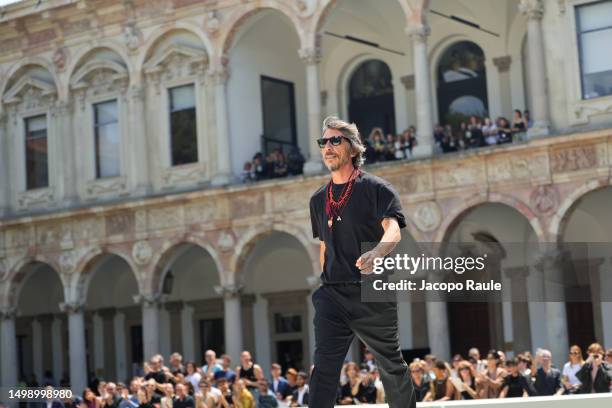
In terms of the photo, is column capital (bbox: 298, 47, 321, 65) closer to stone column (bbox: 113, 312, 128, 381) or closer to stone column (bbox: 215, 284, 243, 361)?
stone column (bbox: 215, 284, 243, 361)

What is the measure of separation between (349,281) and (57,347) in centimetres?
2875

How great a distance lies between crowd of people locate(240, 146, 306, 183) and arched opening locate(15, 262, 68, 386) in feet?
27.1

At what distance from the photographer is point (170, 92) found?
2889 centimetres

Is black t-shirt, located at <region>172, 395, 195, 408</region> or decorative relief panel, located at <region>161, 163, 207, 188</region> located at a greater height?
decorative relief panel, located at <region>161, 163, 207, 188</region>

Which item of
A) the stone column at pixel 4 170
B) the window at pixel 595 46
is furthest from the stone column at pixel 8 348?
the window at pixel 595 46

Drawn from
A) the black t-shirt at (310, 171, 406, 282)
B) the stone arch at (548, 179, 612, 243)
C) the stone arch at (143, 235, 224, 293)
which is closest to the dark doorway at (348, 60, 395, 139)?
→ the stone arch at (143, 235, 224, 293)

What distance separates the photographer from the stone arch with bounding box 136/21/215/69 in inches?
1102

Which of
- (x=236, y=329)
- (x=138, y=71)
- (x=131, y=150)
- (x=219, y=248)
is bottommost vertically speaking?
(x=236, y=329)

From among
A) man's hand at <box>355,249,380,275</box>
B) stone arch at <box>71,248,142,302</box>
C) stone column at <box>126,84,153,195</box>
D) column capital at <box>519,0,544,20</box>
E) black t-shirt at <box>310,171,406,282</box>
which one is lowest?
man's hand at <box>355,249,380,275</box>

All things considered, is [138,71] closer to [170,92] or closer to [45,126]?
[170,92]

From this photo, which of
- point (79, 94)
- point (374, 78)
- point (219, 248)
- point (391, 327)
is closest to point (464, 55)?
point (374, 78)

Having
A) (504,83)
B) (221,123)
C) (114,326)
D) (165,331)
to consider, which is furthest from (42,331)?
(504,83)

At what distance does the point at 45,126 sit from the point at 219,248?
6.42 meters

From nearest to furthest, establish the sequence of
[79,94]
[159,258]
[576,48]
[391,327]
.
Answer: [391,327] → [576,48] → [159,258] → [79,94]
